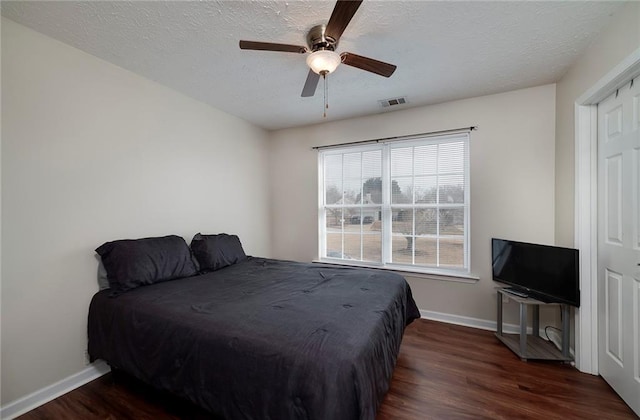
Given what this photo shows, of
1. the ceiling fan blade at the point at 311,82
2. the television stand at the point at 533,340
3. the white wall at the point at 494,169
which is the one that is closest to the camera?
the ceiling fan blade at the point at 311,82

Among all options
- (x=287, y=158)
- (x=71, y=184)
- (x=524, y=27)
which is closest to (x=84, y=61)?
(x=71, y=184)

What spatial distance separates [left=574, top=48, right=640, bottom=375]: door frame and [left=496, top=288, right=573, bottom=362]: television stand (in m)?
0.08

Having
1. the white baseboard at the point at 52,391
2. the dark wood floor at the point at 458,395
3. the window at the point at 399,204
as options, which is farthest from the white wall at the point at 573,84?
the white baseboard at the point at 52,391

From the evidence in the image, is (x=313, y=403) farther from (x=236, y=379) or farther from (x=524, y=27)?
(x=524, y=27)

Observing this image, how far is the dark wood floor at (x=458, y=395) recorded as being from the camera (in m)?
1.67

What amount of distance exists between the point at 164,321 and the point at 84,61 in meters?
2.20

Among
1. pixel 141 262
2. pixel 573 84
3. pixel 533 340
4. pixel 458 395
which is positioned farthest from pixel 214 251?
pixel 573 84

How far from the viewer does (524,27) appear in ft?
5.90

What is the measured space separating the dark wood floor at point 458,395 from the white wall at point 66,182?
390 mm

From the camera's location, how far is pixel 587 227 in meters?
2.07

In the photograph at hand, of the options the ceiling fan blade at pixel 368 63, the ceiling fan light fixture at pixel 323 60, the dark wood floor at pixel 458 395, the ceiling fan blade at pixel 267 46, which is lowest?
the dark wood floor at pixel 458 395

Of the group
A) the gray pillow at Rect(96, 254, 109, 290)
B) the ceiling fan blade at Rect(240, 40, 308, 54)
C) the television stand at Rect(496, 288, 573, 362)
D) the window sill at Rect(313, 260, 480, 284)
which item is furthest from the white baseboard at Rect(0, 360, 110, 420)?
the television stand at Rect(496, 288, 573, 362)

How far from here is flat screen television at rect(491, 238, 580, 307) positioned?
6.84ft

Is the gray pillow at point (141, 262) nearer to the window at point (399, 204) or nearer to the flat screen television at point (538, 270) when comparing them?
the window at point (399, 204)
